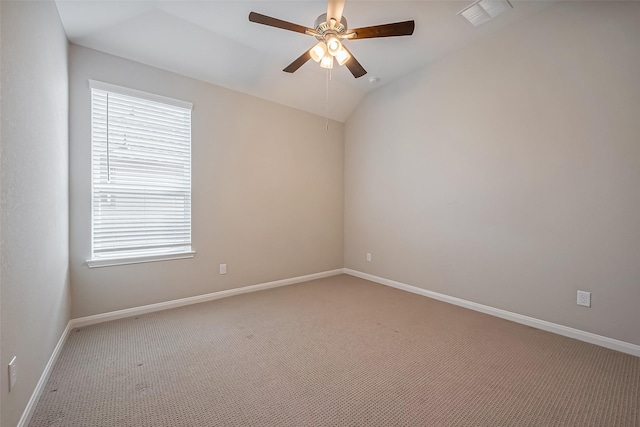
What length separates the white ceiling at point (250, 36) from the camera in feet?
8.00

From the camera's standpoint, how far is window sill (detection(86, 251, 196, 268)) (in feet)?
8.64

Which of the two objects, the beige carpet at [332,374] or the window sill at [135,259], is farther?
the window sill at [135,259]

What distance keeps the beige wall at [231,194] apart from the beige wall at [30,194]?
0.35m

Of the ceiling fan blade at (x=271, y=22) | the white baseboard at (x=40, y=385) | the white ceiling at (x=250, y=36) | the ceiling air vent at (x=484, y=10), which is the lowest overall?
the white baseboard at (x=40, y=385)

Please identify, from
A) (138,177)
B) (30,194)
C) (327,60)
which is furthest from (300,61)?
(30,194)

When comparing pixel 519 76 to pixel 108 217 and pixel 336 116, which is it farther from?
pixel 108 217

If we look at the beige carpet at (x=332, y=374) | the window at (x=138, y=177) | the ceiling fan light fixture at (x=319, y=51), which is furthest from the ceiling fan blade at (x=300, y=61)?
the beige carpet at (x=332, y=374)

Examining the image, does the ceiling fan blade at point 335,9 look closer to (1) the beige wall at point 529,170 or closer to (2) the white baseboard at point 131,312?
(1) the beige wall at point 529,170

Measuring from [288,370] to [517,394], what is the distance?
1.44 meters

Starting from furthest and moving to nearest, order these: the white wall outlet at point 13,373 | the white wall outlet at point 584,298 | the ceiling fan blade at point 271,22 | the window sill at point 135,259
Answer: the window sill at point 135,259, the white wall outlet at point 584,298, the ceiling fan blade at point 271,22, the white wall outlet at point 13,373

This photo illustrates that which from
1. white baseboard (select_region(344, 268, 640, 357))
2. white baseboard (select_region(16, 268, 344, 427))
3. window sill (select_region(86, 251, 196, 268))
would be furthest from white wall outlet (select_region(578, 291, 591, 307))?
window sill (select_region(86, 251, 196, 268))

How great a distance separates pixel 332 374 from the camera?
6.21ft

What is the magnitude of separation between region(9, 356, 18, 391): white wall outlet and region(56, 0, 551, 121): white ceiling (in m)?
2.48

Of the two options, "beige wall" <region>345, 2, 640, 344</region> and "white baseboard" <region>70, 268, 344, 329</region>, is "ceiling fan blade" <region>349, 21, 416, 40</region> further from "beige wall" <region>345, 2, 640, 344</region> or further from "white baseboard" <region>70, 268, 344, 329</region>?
"white baseboard" <region>70, 268, 344, 329</region>
